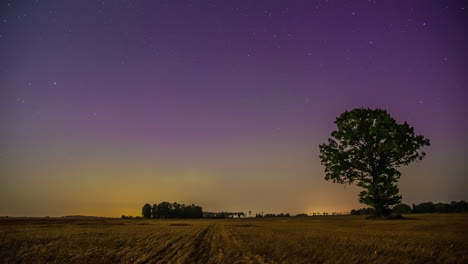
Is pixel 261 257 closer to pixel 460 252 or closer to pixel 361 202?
pixel 460 252

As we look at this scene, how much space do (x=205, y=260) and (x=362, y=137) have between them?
34.8 meters

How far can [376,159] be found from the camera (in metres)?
40.8

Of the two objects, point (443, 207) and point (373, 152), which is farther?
point (443, 207)

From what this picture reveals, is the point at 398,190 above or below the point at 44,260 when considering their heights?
above

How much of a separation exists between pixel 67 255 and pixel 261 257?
802 centimetres

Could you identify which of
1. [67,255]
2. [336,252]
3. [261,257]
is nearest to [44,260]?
[67,255]

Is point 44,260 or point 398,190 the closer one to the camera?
point 44,260

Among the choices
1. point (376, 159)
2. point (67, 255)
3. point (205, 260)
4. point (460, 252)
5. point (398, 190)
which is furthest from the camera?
point (376, 159)

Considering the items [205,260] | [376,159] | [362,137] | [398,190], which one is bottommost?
[205,260]

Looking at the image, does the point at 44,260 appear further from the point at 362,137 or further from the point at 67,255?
the point at 362,137

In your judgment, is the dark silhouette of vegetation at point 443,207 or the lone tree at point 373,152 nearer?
the lone tree at point 373,152

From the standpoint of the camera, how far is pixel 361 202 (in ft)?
130

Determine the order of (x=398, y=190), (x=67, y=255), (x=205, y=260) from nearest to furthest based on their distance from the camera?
(x=205, y=260), (x=67, y=255), (x=398, y=190)

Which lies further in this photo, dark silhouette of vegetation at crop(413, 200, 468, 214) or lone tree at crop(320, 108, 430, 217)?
dark silhouette of vegetation at crop(413, 200, 468, 214)
